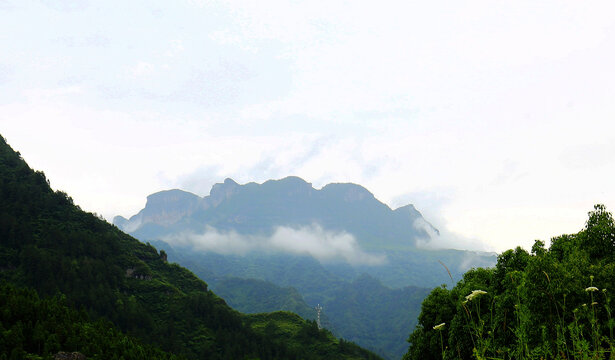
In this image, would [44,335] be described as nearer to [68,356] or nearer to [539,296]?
[68,356]

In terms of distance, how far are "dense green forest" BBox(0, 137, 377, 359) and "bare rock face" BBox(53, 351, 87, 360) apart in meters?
29.5

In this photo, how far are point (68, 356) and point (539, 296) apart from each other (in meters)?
34.7

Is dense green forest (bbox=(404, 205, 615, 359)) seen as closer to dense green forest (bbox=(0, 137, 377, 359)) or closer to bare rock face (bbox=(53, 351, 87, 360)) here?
bare rock face (bbox=(53, 351, 87, 360))

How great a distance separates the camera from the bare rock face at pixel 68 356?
2914cm

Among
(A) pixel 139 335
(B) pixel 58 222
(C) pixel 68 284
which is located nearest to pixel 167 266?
(B) pixel 58 222

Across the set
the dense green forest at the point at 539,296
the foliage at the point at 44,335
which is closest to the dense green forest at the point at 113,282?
the foliage at the point at 44,335

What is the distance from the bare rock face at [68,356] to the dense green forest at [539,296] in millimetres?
27624

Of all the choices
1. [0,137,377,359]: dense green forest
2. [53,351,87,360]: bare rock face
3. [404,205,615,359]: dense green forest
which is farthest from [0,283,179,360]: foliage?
[404,205,615,359]: dense green forest

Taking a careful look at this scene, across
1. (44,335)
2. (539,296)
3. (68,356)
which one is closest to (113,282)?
(44,335)

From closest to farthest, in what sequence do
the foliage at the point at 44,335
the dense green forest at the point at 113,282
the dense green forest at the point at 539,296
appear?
the dense green forest at the point at 539,296 → the foliage at the point at 44,335 → the dense green forest at the point at 113,282

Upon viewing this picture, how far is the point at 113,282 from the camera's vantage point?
88375 mm

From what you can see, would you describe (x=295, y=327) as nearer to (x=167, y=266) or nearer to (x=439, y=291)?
Result: (x=167, y=266)

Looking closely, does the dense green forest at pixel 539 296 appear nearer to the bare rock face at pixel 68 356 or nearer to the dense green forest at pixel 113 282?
the bare rock face at pixel 68 356

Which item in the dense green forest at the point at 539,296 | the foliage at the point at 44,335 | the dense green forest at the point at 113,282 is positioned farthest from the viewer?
the dense green forest at the point at 113,282
